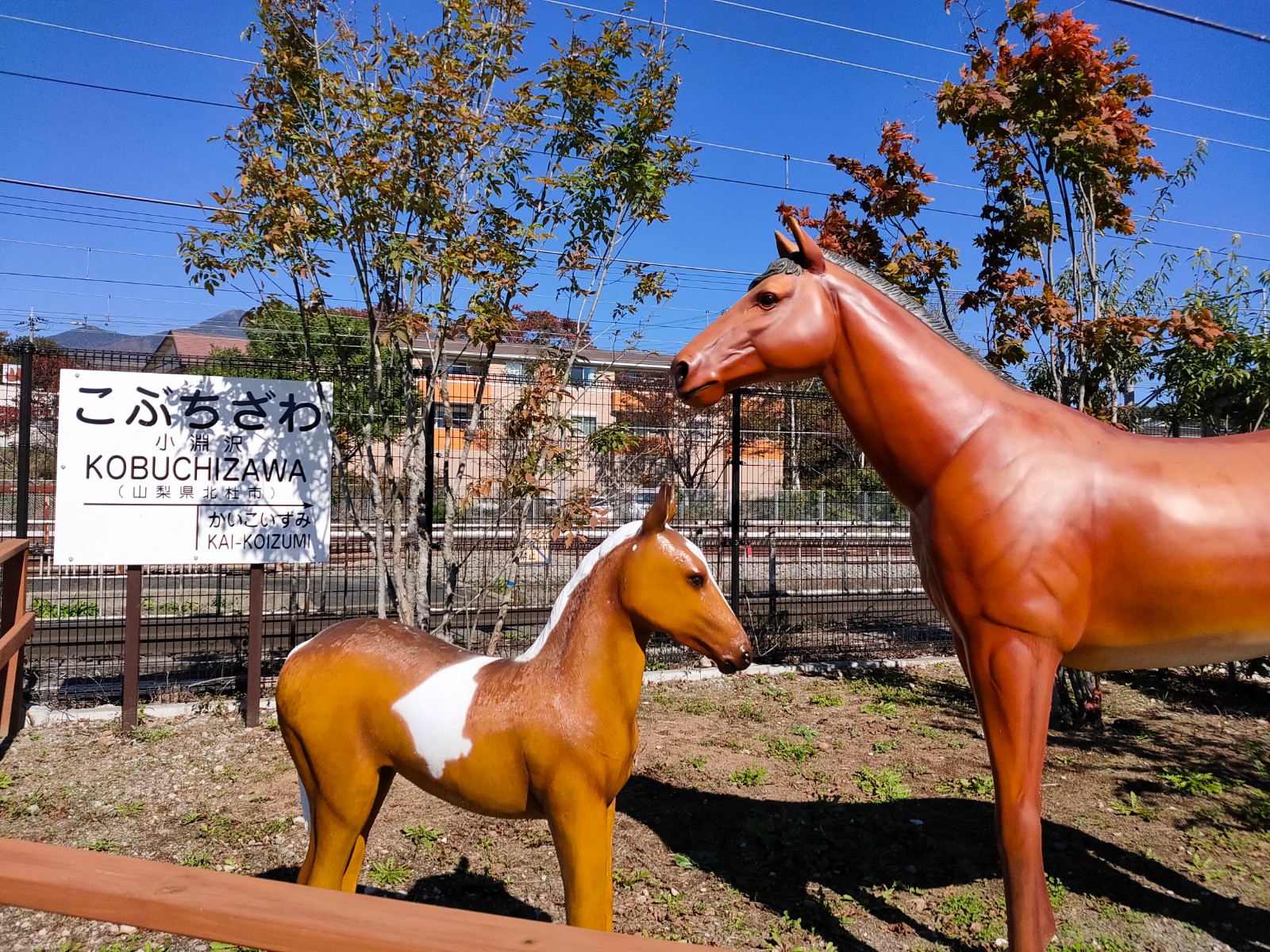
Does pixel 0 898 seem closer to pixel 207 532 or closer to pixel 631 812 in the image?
pixel 631 812

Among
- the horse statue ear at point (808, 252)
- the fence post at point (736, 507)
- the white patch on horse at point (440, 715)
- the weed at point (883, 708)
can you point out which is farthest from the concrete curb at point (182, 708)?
the horse statue ear at point (808, 252)

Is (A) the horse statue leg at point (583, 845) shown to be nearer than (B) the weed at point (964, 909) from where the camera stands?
Yes

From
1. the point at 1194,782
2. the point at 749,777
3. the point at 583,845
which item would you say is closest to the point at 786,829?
the point at 749,777

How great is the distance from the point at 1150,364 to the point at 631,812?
6.51 m

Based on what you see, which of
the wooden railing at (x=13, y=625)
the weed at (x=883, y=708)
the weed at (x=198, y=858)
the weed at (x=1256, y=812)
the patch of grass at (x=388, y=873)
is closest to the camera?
the patch of grass at (x=388, y=873)

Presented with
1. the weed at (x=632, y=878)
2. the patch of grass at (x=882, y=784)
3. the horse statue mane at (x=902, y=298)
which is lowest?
the weed at (x=632, y=878)

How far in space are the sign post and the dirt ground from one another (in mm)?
1340

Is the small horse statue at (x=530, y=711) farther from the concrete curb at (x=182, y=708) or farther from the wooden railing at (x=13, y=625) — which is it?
the wooden railing at (x=13, y=625)

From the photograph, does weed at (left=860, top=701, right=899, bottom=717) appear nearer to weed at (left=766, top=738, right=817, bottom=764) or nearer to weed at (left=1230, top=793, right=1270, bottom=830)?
weed at (left=766, top=738, right=817, bottom=764)

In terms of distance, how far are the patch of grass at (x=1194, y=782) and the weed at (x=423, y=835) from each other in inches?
176

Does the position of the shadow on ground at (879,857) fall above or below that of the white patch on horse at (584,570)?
below

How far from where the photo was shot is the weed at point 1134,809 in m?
4.42

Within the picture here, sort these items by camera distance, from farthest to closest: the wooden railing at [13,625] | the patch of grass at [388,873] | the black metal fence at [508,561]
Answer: the black metal fence at [508,561], the wooden railing at [13,625], the patch of grass at [388,873]

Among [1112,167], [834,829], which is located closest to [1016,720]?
[834,829]
